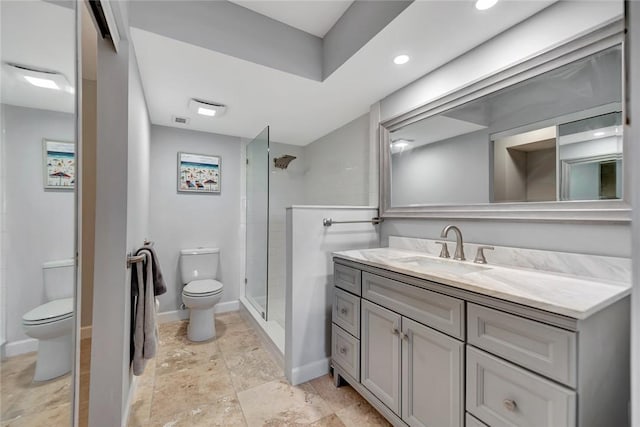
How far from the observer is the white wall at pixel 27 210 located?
0.56 metres

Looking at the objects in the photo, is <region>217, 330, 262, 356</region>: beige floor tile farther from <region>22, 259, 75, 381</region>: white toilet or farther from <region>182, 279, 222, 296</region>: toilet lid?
<region>22, 259, 75, 381</region>: white toilet

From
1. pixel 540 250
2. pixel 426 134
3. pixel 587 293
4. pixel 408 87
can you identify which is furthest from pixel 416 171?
pixel 587 293

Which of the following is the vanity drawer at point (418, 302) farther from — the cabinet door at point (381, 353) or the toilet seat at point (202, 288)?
the toilet seat at point (202, 288)

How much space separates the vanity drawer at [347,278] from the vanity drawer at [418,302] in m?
0.05

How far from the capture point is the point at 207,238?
3141 mm

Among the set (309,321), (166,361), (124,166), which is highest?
(124,166)

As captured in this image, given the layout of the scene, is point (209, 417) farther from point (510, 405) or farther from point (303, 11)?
point (303, 11)

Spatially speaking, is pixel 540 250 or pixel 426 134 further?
pixel 426 134

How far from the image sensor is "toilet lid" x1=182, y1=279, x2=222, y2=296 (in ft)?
8.03

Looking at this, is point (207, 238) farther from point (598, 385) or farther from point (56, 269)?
point (598, 385)

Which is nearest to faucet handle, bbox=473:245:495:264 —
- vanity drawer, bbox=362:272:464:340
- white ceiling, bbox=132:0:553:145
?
vanity drawer, bbox=362:272:464:340

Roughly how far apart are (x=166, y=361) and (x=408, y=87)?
2863 mm

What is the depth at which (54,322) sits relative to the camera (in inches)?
29.9

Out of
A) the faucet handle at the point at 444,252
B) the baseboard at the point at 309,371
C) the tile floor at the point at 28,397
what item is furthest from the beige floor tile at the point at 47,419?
the faucet handle at the point at 444,252
